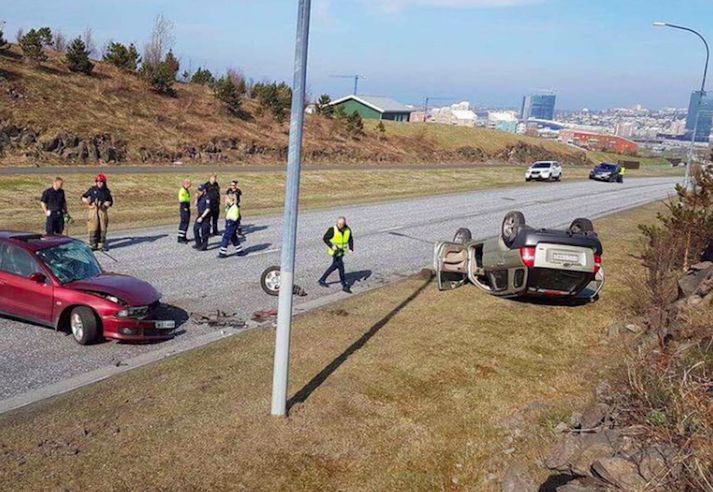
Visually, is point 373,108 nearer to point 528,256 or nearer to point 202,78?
point 202,78

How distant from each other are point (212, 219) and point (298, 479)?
43.5 ft

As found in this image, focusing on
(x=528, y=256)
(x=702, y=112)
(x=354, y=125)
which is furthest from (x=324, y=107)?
(x=528, y=256)

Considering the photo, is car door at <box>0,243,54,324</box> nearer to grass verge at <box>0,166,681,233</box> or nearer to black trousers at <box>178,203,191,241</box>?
black trousers at <box>178,203,191,241</box>

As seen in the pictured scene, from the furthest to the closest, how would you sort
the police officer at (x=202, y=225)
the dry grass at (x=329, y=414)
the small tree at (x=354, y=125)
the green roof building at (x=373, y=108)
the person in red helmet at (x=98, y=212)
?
the green roof building at (x=373, y=108)
the small tree at (x=354, y=125)
the police officer at (x=202, y=225)
the person in red helmet at (x=98, y=212)
the dry grass at (x=329, y=414)

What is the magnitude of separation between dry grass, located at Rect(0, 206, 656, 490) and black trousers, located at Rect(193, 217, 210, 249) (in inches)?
260

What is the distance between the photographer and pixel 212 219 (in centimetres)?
1847

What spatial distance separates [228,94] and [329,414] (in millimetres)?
46828

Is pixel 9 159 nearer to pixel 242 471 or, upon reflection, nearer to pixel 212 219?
pixel 212 219

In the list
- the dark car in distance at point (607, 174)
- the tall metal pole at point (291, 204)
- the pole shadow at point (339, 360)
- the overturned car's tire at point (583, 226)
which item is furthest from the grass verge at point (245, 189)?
Answer: the tall metal pole at point (291, 204)

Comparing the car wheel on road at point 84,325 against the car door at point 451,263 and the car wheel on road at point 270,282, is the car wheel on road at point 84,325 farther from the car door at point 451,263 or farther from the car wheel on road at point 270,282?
the car door at point 451,263

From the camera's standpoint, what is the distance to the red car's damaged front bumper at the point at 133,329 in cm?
934

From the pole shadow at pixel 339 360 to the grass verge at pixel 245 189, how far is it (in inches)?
450

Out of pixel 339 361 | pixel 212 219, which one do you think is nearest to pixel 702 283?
pixel 339 361

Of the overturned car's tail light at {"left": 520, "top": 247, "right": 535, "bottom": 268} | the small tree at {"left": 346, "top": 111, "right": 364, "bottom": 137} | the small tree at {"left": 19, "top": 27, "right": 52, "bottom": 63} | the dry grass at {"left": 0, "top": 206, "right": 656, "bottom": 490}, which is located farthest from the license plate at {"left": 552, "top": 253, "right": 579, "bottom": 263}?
the small tree at {"left": 346, "top": 111, "right": 364, "bottom": 137}
